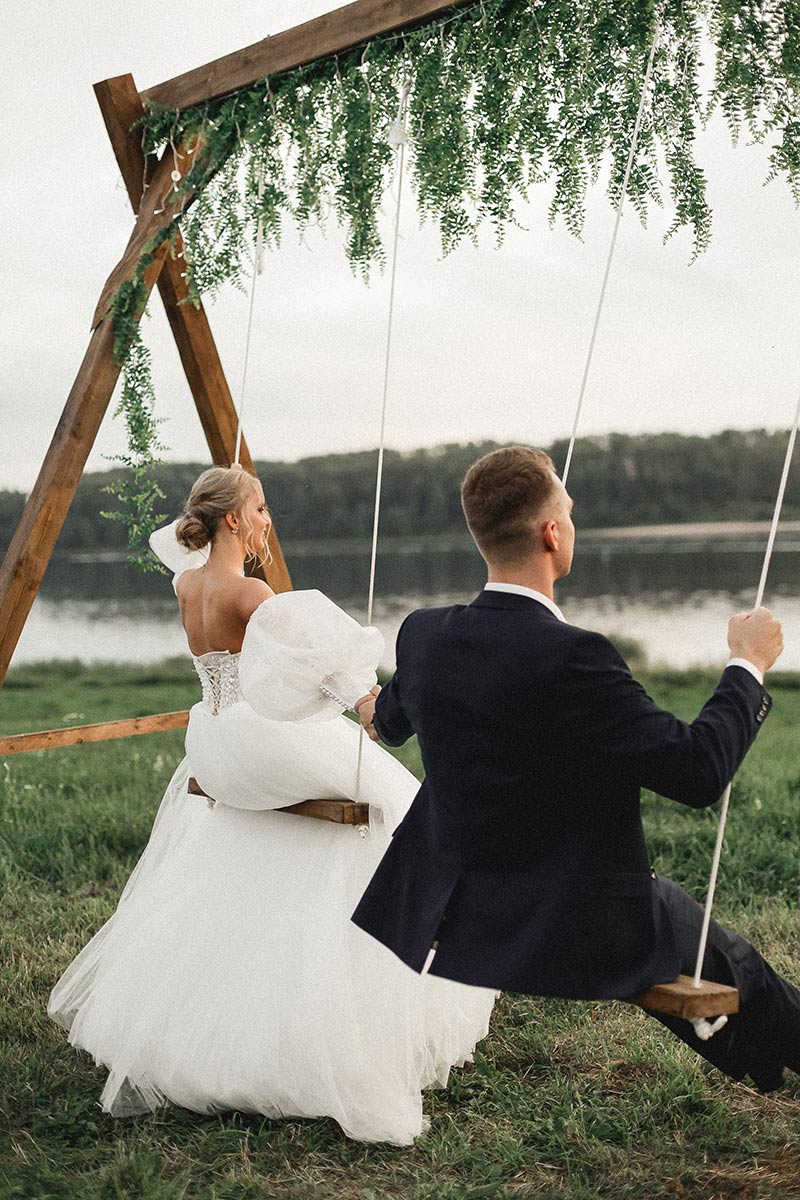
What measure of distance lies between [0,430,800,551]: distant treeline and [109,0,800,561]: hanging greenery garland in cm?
1044

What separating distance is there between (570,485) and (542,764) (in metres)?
22.3

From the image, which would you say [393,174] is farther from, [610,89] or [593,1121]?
[593,1121]

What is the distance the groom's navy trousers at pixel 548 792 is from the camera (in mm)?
2293

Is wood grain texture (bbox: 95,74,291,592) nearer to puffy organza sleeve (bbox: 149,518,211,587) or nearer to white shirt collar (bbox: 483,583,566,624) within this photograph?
puffy organza sleeve (bbox: 149,518,211,587)

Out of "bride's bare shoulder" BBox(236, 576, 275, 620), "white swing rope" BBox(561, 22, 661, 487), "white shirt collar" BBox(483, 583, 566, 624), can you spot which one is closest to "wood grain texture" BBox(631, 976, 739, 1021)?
"white shirt collar" BBox(483, 583, 566, 624)

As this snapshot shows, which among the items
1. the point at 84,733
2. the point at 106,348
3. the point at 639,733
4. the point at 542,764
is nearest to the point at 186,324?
the point at 106,348

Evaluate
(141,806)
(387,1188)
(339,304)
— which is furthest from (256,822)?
(339,304)

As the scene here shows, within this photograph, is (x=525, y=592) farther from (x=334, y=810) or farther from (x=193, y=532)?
(x=193, y=532)

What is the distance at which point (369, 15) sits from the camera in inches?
144

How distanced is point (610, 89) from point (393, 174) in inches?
28.0

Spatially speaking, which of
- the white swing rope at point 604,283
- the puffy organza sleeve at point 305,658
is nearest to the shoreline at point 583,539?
the puffy organza sleeve at point 305,658

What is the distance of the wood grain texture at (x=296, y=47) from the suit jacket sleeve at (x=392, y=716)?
1.96m

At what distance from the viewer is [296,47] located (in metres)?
3.85

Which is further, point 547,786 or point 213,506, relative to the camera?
point 213,506
